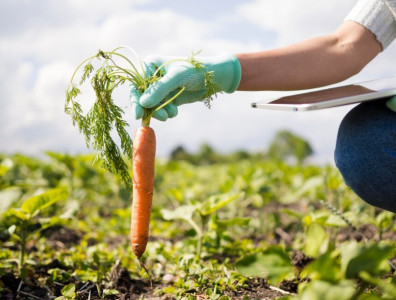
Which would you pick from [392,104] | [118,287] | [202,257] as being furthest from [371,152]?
[118,287]

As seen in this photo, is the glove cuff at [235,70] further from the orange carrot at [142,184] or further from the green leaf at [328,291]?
the green leaf at [328,291]

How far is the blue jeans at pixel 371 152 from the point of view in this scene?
193 cm

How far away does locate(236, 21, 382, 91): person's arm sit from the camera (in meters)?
2.17

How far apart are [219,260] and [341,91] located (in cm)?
129

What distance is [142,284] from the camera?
2.46 meters

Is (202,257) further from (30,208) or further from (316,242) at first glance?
(316,242)

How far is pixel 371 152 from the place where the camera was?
194cm

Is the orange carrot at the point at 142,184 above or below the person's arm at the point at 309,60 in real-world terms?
below

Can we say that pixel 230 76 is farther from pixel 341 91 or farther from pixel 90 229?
pixel 90 229

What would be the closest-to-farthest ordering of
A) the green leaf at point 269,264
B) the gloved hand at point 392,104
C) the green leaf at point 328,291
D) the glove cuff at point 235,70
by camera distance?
the green leaf at point 328,291
the green leaf at point 269,264
the gloved hand at point 392,104
the glove cuff at point 235,70

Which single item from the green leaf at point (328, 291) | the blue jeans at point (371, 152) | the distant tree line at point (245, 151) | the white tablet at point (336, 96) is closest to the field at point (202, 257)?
the green leaf at point (328, 291)

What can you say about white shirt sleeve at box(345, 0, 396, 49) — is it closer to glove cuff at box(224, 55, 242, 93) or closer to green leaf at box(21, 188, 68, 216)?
glove cuff at box(224, 55, 242, 93)

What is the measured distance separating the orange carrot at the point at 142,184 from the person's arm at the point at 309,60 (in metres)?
0.53

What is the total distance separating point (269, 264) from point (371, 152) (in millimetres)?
757
